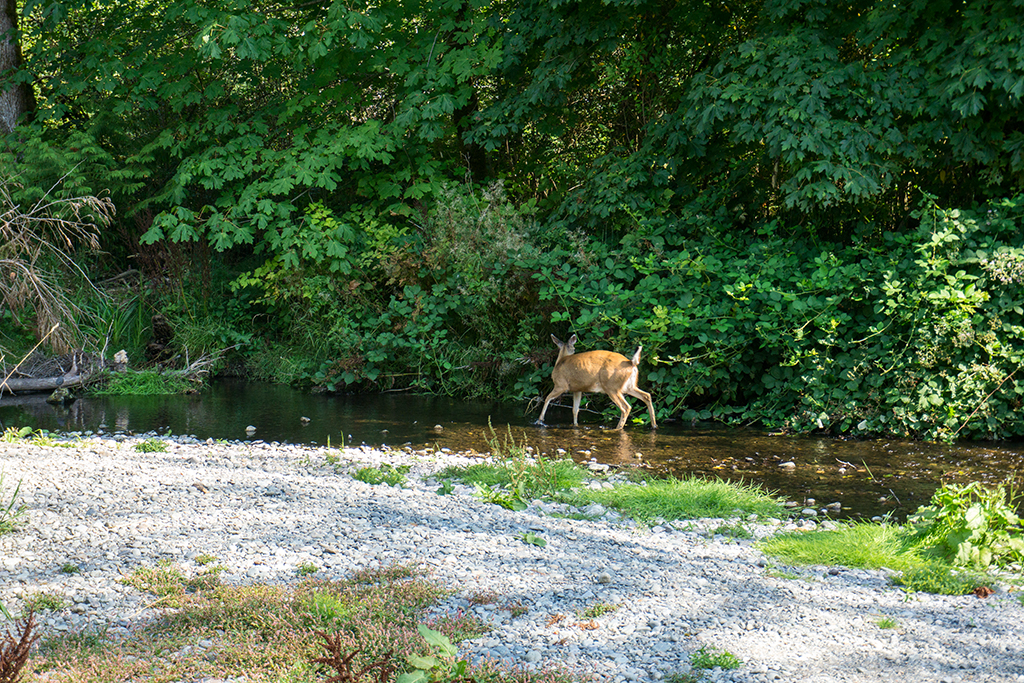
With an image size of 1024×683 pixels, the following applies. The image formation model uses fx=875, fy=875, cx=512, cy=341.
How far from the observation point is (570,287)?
33.3ft

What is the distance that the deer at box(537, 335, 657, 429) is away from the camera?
360 inches

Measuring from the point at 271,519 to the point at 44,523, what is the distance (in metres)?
1.30

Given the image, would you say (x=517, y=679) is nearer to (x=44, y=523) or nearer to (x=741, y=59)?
(x=44, y=523)

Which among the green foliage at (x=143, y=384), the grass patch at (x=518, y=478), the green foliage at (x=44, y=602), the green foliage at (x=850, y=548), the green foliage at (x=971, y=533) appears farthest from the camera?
the green foliage at (x=143, y=384)

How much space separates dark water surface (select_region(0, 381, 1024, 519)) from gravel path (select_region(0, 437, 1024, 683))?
1870mm

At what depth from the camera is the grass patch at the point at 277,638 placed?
10.7 ft

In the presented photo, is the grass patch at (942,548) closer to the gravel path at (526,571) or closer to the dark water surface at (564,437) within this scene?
the gravel path at (526,571)

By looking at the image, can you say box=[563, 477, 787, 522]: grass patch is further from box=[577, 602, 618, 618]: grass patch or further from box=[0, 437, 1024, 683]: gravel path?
box=[577, 602, 618, 618]: grass patch

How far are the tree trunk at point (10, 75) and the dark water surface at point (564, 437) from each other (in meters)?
5.17

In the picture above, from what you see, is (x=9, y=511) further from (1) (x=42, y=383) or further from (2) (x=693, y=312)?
(1) (x=42, y=383)

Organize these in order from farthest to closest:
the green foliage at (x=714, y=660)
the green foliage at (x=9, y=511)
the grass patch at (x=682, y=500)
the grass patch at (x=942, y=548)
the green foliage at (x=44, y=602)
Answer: the grass patch at (x=682, y=500) → the green foliage at (x=9, y=511) → the grass patch at (x=942, y=548) → the green foliage at (x=44, y=602) → the green foliage at (x=714, y=660)

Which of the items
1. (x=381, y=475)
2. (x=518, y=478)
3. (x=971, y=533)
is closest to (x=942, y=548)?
(x=971, y=533)

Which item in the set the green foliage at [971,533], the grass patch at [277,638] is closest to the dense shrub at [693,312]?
the green foliage at [971,533]

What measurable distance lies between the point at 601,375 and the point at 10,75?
10747 millimetres
